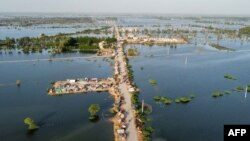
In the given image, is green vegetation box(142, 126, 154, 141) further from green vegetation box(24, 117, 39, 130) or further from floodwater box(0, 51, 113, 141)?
green vegetation box(24, 117, 39, 130)

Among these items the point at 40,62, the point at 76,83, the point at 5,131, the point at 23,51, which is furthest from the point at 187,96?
the point at 23,51

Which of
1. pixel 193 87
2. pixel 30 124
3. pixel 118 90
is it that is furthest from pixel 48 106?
pixel 193 87

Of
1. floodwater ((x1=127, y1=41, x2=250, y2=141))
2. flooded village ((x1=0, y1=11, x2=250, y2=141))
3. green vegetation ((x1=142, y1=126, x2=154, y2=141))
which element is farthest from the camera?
floodwater ((x1=127, y1=41, x2=250, y2=141))

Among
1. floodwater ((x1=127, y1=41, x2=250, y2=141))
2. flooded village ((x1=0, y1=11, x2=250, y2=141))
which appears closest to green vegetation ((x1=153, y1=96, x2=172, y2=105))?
flooded village ((x1=0, y1=11, x2=250, y2=141))

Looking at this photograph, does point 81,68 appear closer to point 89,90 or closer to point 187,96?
point 89,90

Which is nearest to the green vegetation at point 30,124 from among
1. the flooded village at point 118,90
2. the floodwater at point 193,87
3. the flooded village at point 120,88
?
the flooded village at point 120,88

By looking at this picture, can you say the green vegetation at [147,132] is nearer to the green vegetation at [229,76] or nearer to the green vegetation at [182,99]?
the green vegetation at [182,99]

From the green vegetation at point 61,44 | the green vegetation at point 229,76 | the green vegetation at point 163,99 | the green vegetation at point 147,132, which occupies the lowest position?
the green vegetation at point 147,132

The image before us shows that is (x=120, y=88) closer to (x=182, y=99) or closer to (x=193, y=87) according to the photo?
(x=182, y=99)
